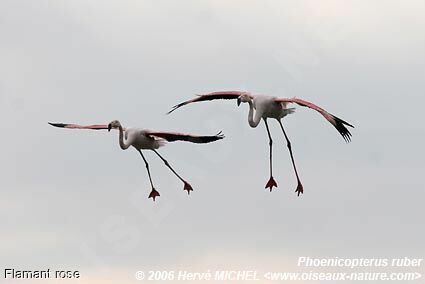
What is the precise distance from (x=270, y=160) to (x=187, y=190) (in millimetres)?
3998

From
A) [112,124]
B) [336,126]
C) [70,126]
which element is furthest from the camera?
[70,126]

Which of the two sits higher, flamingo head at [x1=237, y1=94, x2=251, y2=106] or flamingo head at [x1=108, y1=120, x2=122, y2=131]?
flamingo head at [x1=237, y1=94, x2=251, y2=106]

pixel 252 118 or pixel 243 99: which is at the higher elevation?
pixel 243 99

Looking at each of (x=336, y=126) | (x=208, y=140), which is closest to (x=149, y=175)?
(x=208, y=140)

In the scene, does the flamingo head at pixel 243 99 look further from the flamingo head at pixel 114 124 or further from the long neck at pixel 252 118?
the flamingo head at pixel 114 124

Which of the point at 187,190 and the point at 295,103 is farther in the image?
the point at 187,190

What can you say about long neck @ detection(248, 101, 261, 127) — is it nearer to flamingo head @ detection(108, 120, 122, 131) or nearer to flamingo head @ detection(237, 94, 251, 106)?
flamingo head @ detection(237, 94, 251, 106)

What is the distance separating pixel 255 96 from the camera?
83938 mm

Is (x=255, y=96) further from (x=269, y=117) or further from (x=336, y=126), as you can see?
(x=336, y=126)

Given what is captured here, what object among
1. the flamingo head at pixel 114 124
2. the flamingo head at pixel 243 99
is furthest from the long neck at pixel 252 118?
the flamingo head at pixel 114 124

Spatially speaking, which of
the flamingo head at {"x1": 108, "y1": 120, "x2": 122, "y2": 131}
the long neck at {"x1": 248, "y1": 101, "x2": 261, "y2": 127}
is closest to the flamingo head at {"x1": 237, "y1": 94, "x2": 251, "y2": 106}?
the long neck at {"x1": 248, "y1": 101, "x2": 261, "y2": 127}

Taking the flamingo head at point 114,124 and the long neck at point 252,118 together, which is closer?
the long neck at point 252,118

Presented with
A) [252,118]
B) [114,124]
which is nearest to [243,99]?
[252,118]

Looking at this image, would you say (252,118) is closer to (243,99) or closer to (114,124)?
(243,99)
